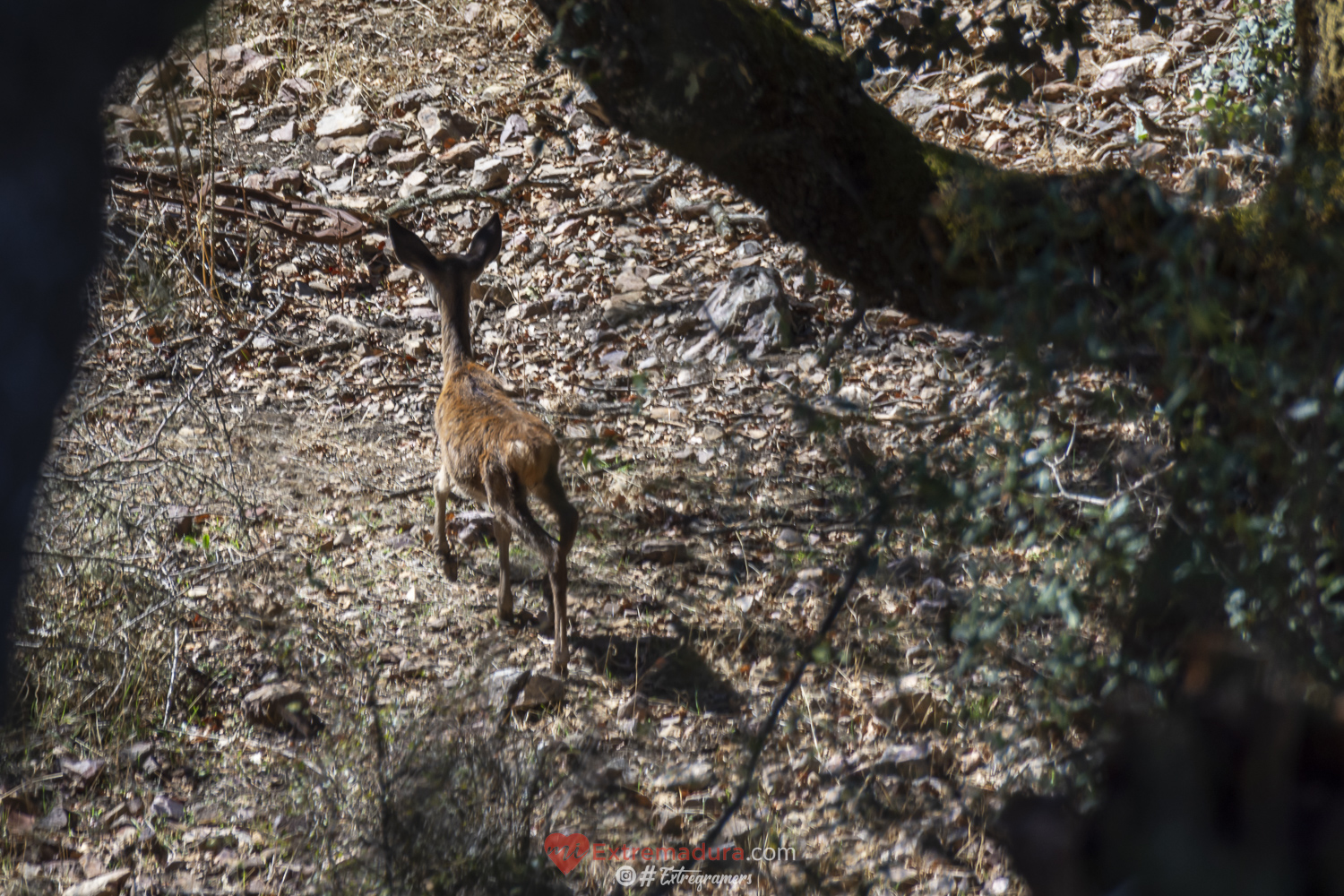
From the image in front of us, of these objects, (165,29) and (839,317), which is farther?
(839,317)

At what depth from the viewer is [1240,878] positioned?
1.24 metres

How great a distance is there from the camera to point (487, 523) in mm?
6039

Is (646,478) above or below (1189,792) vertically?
below

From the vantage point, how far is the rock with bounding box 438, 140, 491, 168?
9.23 meters

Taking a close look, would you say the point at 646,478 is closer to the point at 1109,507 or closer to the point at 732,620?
the point at 732,620

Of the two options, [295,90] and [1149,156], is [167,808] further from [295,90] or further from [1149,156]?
[295,90]

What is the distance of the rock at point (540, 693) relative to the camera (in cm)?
468

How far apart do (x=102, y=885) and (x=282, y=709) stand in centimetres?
99

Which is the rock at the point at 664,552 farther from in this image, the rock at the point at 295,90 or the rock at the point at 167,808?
the rock at the point at 295,90

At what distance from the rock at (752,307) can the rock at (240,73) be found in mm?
5578

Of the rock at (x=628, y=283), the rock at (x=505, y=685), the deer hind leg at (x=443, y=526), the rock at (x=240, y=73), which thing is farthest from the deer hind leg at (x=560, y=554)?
the rock at (x=240, y=73)

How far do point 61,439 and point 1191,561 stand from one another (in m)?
5.46

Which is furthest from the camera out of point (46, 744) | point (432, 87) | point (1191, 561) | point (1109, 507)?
point (432, 87)

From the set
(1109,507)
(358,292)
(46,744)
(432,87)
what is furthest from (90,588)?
(432,87)
